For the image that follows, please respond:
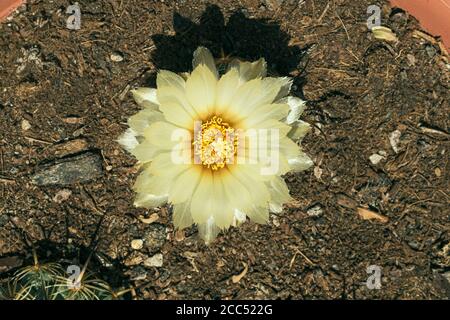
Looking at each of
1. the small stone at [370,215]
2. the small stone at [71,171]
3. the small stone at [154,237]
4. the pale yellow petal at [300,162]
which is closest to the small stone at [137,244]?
the small stone at [154,237]

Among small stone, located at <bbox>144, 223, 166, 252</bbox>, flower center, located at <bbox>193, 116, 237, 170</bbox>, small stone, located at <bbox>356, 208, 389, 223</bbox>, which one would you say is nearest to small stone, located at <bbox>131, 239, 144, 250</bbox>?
small stone, located at <bbox>144, 223, 166, 252</bbox>

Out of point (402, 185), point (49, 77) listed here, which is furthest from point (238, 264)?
point (49, 77)

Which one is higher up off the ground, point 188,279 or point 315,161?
point 315,161

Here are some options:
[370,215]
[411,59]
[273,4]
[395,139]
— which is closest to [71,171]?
[273,4]

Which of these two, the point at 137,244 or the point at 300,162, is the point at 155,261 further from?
the point at 300,162

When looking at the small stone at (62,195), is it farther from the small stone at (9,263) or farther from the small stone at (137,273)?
the small stone at (137,273)

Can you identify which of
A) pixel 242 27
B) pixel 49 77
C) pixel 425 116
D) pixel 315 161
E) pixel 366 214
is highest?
pixel 242 27

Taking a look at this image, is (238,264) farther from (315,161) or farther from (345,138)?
(345,138)
